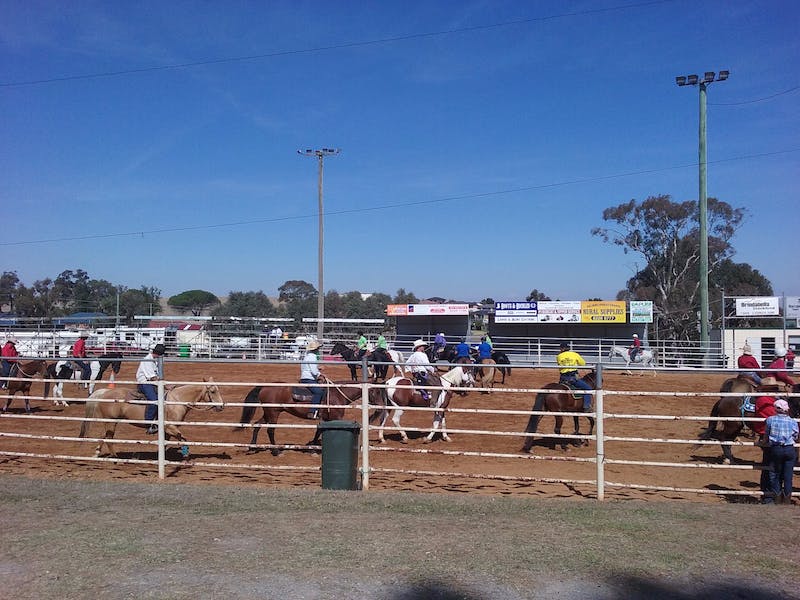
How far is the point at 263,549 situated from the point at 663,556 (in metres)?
3.33

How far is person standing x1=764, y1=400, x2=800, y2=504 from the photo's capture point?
28.0 feet

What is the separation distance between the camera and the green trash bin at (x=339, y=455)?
8961 mm

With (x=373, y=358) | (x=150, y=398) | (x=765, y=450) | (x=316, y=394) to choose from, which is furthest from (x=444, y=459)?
(x=373, y=358)

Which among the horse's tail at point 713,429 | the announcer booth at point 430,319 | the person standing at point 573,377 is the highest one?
the announcer booth at point 430,319

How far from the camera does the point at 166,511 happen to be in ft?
24.9

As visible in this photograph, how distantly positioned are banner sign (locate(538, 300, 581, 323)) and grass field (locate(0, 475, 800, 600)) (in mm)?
34542

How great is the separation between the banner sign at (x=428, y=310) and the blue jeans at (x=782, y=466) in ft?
117

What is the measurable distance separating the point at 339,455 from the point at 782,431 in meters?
5.35

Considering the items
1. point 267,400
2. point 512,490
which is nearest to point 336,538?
point 512,490

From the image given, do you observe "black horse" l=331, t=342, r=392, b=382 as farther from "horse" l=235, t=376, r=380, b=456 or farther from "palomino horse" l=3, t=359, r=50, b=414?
"horse" l=235, t=376, r=380, b=456

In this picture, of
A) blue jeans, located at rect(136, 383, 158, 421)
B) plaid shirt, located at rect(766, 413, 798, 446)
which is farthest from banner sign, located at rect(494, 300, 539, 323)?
plaid shirt, located at rect(766, 413, 798, 446)

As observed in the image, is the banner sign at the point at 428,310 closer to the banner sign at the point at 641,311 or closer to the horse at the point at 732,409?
the banner sign at the point at 641,311

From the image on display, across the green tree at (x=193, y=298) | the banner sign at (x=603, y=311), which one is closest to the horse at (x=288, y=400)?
the banner sign at (x=603, y=311)

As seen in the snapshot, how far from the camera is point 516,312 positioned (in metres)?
43.0
